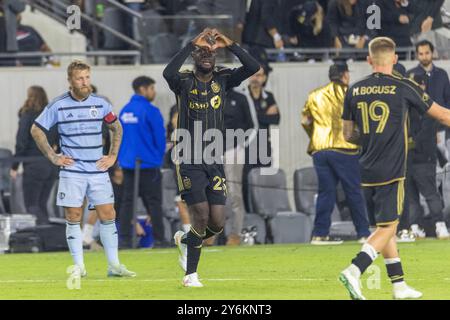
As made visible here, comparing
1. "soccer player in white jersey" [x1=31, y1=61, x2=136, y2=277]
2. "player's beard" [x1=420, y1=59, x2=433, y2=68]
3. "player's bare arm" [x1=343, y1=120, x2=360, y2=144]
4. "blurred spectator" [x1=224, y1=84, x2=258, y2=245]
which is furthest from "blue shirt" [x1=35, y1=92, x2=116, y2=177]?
"player's beard" [x1=420, y1=59, x2=433, y2=68]

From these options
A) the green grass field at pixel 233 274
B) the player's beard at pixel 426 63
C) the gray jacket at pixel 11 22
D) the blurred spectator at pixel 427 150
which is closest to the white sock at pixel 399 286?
the green grass field at pixel 233 274

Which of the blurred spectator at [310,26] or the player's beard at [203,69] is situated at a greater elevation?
the blurred spectator at [310,26]

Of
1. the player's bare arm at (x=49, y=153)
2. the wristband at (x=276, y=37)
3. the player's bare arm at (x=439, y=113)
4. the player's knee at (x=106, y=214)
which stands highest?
the wristband at (x=276, y=37)

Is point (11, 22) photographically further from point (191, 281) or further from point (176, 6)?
point (191, 281)

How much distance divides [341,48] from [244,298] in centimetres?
1083

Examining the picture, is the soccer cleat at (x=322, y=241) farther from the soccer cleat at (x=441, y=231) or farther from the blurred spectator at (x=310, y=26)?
the blurred spectator at (x=310, y=26)

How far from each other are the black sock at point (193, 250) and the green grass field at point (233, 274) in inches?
9.1

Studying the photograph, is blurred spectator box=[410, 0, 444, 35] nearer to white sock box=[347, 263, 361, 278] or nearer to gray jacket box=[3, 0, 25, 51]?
gray jacket box=[3, 0, 25, 51]

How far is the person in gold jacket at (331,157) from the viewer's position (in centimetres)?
2002

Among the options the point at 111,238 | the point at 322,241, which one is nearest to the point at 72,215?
the point at 111,238

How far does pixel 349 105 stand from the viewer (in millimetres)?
12930

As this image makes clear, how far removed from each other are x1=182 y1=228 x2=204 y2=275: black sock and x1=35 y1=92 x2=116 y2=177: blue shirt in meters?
1.79

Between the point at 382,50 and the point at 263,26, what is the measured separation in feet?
34.7
